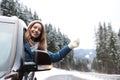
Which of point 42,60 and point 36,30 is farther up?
point 36,30

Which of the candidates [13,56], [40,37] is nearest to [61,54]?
[40,37]

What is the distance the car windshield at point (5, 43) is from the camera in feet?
15.9

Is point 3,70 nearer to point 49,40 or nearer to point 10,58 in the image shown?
point 10,58

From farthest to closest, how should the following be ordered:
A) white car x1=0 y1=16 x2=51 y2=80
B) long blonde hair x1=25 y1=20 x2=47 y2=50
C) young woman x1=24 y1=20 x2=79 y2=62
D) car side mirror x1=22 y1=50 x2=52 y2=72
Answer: long blonde hair x1=25 y1=20 x2=47 y2=50 → young woman x1=24 y1=20 x2=79 y2=62 → car side mirror x1=22 y1=50 x2=52 y2=72 → white car x1=0 y1=16 x2=51 y2=80

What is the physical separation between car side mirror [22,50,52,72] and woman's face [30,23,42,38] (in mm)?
670

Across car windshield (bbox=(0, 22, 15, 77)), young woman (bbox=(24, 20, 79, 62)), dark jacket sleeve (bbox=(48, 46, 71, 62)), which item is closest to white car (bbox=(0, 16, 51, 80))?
car windshield (bbox=(0, 22, 15, 77))

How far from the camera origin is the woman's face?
18.8 ft

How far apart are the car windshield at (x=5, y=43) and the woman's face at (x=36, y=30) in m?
0.32

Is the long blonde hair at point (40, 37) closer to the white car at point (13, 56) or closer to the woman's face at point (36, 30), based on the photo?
the woman's face at point (36, 30)

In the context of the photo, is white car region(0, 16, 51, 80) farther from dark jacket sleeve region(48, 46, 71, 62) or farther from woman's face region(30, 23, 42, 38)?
dark jacket sleeve region(48, 46, 71, 62)

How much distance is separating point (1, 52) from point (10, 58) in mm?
210

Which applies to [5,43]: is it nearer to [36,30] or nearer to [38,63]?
[38,63]

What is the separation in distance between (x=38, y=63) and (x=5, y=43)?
41 centimetres

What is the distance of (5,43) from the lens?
515 cm
